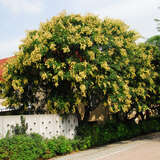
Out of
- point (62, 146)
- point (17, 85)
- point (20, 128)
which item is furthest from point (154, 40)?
point (20, 128)

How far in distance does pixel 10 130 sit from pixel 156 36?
12677 mm

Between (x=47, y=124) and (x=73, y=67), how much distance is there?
3.10m

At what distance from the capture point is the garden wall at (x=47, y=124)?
39.3ft

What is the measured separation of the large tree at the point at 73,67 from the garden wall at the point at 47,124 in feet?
1.89

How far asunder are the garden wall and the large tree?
577 millimetres

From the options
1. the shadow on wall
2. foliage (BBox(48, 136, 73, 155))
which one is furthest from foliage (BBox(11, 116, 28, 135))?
the shadow on wall

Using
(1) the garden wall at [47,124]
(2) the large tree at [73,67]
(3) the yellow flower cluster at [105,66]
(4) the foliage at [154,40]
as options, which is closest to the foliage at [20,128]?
(1) the garden wall at [47,124]

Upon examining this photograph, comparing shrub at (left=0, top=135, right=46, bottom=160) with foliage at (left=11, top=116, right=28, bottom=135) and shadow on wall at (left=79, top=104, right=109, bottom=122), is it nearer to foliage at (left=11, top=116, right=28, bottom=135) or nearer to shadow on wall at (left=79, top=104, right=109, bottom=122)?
foliage at (left=11, top=116, right=28, bottom=135)

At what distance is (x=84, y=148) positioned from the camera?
48.2 ft

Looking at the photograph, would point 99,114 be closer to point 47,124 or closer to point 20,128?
point 47,124

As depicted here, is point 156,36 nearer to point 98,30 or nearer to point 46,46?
point 98,30

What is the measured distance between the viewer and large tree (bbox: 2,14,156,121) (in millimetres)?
14000

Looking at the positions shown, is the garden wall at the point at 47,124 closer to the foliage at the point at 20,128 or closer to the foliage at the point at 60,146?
the foliage at the point at 20,128

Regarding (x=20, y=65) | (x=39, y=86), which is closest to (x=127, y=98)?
(x=39, y=86)
